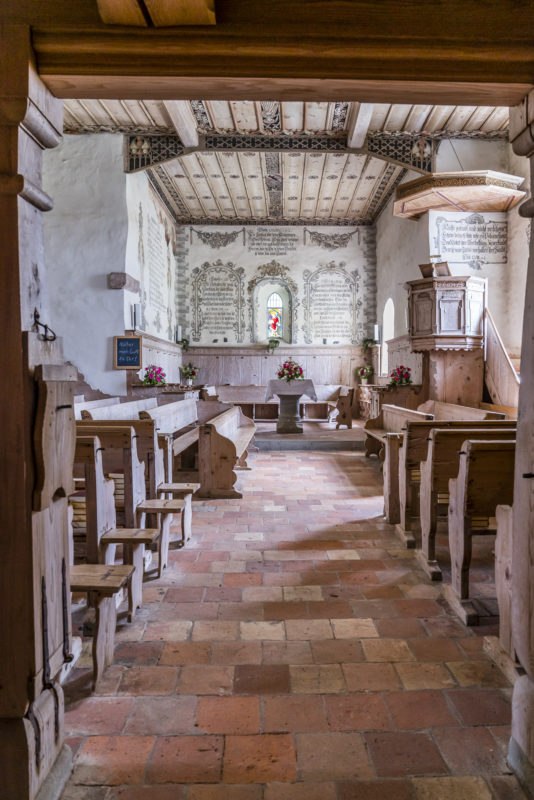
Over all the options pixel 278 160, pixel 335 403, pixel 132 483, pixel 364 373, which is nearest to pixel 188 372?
pixel 335 403

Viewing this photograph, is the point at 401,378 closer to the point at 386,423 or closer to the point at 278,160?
the point at 386,423

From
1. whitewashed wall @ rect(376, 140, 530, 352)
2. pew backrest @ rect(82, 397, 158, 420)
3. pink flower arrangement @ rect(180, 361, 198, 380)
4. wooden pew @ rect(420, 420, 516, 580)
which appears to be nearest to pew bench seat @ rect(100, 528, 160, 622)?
pew backrest @ rect(82, 397, 158, 420)

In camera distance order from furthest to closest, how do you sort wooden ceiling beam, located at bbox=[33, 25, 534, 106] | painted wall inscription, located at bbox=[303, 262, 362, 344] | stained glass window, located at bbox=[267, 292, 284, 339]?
1. stained glass window, located at bbox=[267, 292, 284, 339]
2. painted wall inscription, located at bbox=[303, 262, 362, 344]
3. wooden ceiling beam, located at bbox=[33, 25, 534, 106]

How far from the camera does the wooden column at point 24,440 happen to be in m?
1.47

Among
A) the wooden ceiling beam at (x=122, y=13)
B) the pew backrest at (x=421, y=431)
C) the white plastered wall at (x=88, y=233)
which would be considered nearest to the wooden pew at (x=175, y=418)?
the pew backrest at (x=421, y=431)

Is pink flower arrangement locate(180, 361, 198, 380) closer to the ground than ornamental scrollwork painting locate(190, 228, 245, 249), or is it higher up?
closer to the ground

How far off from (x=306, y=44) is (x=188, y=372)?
12705 mm

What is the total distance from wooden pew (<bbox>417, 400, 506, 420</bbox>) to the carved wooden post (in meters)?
3.43

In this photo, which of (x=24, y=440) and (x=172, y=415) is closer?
(x=24, y=440)

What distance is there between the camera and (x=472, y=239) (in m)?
9.32

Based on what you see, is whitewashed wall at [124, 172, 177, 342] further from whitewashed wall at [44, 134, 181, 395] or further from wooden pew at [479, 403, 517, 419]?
wooden pew at [479, 403, 517, 419]

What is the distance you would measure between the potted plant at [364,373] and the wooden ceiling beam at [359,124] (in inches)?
247

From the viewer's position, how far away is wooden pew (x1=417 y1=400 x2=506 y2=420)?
16.4 feet

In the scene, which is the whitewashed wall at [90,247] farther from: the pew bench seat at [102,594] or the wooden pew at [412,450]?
the pew bench seat at [102,594]
